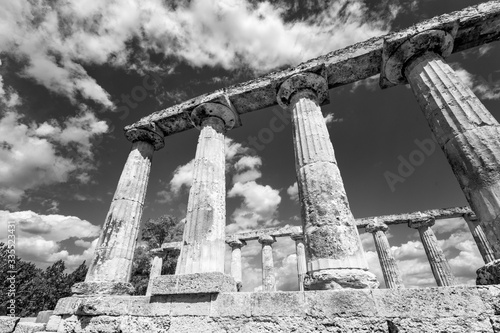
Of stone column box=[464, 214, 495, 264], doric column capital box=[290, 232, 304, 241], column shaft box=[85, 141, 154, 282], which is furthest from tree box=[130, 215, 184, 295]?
stone column box=[464, 214, 495, 264]

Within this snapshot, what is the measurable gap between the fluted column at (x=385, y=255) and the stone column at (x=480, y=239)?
534 centimetres

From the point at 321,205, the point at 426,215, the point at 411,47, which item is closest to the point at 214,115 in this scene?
the point at 321,205

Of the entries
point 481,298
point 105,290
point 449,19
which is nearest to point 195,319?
point 105,290

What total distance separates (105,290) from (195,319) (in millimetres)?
3462

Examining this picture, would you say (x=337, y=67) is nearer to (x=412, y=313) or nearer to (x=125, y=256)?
(x=412, y=313)

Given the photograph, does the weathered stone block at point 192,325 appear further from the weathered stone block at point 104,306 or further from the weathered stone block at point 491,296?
the weathered stone block at point 491,296

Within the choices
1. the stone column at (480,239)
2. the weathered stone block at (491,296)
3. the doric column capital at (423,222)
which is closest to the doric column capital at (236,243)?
the doric column capital at (423,222)

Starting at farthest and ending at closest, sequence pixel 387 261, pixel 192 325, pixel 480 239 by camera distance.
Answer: pixel 387 261 → pixel 480 239 → pixel 192 325

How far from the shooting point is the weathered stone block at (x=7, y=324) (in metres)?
6.17

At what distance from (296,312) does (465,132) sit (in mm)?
5199

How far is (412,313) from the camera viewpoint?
339 centimetres

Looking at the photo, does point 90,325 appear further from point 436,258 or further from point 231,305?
point 436,258

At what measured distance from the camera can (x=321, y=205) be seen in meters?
5.26

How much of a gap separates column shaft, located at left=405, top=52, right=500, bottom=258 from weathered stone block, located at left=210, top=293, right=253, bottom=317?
179 inches
